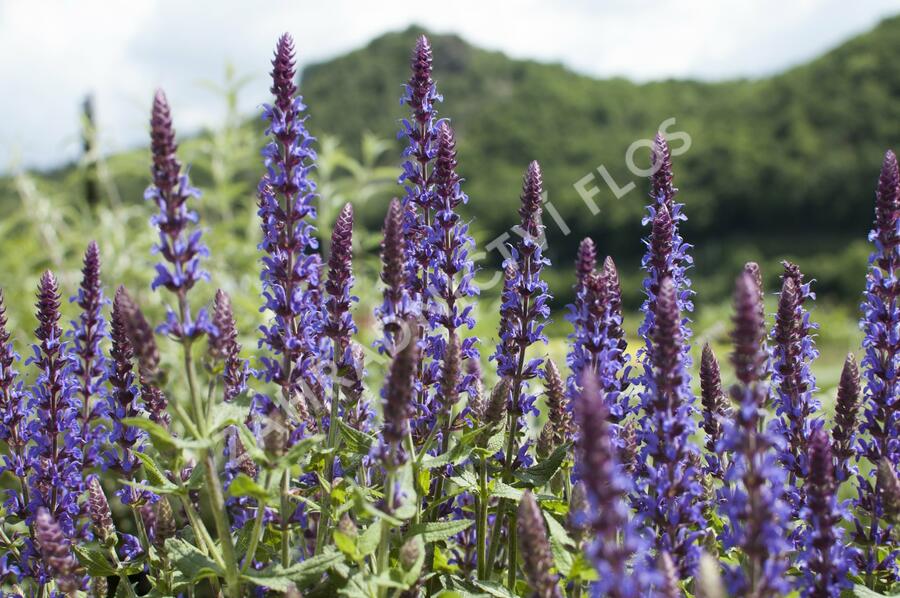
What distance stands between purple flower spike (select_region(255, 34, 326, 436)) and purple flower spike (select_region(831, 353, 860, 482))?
86.2 inches

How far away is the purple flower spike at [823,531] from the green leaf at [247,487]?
1.76m

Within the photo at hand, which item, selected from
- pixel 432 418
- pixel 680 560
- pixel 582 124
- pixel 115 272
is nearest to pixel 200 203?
pixel 115 272

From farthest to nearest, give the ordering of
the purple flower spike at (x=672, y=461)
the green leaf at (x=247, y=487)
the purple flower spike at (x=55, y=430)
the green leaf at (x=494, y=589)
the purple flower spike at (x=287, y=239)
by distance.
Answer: the purple flower spike at (x=55, y=430) < the purple flower spike at (x=287, y=239) < the green leaf at (x=494, y=589) < the purple flower spike at (x=672, y=461) < the green leaf at (x=247, y=487)

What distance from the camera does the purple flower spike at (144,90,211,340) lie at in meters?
2.72

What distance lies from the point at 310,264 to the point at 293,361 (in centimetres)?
40

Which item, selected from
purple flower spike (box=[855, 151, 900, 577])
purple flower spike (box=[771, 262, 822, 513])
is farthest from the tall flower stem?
purple flower spike (box=[855, 151, 900, 577])

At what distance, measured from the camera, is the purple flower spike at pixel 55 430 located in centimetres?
350

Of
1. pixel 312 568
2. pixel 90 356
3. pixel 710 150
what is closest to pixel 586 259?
pixel 312 568

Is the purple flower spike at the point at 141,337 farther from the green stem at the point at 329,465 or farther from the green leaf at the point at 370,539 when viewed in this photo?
the green leaf at the point at 370,539

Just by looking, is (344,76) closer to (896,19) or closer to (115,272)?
(896,19)

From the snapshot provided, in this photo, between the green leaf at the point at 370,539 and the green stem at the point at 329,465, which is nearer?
the green leaf at the point at 370,539

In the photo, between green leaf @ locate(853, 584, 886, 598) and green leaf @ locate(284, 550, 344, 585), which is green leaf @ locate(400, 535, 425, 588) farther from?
green leaf @ locate(853, 584, 886, 598)

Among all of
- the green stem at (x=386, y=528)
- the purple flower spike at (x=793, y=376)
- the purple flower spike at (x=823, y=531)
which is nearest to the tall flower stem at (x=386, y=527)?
the green stem at (x=386, y=528)

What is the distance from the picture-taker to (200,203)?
40.4 ft
